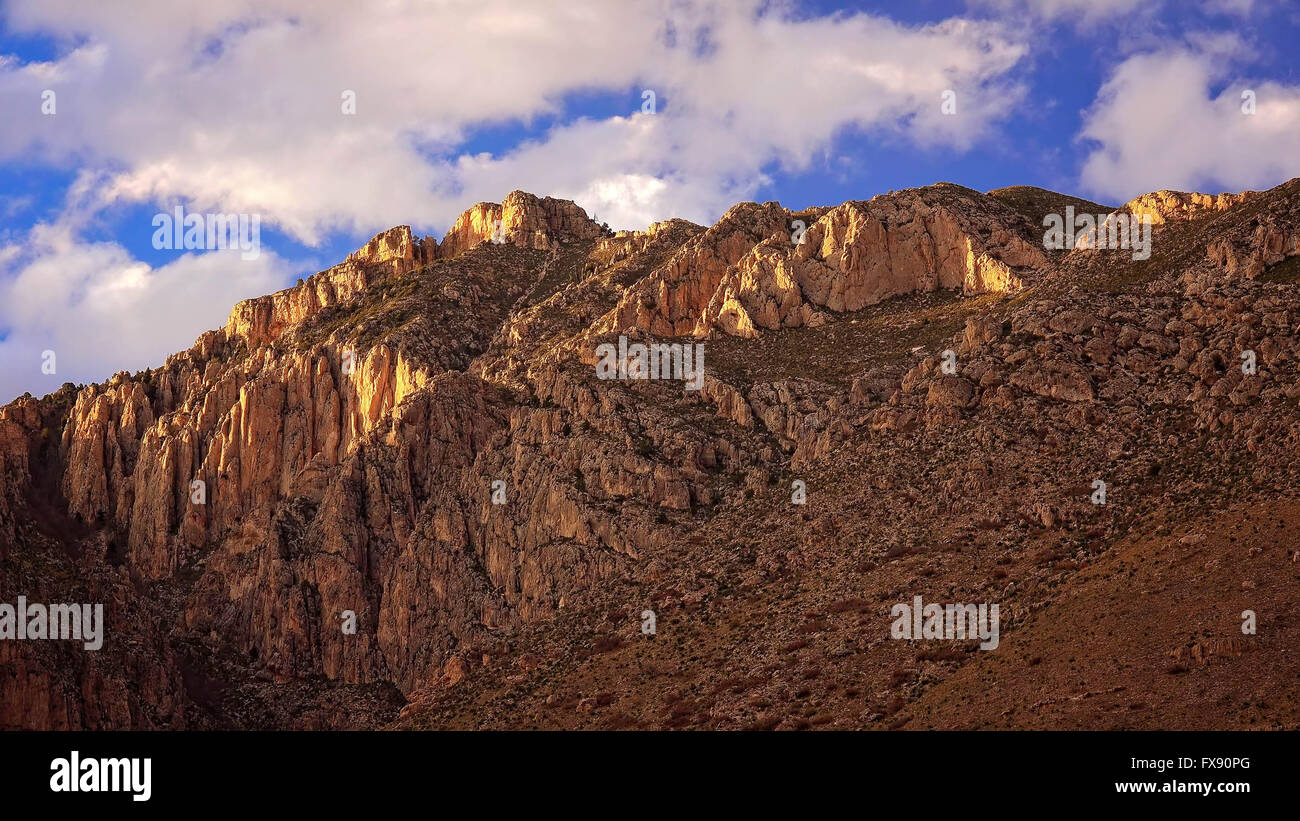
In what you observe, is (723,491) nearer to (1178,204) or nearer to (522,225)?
(1178,204)

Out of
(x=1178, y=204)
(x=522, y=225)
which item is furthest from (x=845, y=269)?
(x=522, y=225)

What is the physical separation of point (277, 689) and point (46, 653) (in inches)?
959

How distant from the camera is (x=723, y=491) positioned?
11212 centimetres

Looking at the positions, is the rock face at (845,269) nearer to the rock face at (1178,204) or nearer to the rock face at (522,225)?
the rock face at (1178,204)

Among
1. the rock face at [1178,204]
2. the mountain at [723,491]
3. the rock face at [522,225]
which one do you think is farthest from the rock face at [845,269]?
the rock face at [522,225]

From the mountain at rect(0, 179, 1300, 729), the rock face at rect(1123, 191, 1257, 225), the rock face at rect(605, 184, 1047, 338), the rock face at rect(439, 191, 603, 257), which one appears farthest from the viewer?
the rock face at rect(439, 191, 603, 257)

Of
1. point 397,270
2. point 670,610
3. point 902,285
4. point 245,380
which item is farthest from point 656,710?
point 397,270

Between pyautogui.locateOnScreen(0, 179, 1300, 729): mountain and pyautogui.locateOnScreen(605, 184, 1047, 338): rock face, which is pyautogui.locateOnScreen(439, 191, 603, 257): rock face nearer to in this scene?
pyautogui.locateOnScreen(0, 179, 1300, 729): mountain

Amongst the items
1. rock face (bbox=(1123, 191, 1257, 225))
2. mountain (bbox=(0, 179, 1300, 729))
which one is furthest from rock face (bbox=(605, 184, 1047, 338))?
rock face (bbox=(1123, 191, 1257, 225))

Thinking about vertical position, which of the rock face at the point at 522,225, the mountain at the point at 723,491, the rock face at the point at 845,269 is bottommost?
the mountain at the point at 723,491

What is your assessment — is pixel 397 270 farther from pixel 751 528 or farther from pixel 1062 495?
pixel 1062 495

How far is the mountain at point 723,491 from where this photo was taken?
79812 mm

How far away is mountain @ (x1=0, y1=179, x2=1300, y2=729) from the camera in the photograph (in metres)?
79.8

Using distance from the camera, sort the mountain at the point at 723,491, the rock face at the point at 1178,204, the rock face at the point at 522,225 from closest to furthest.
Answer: the mountain at the point at 723,491 < the rock face at the point at 1178,204 < the rock face at the point at 522,225
